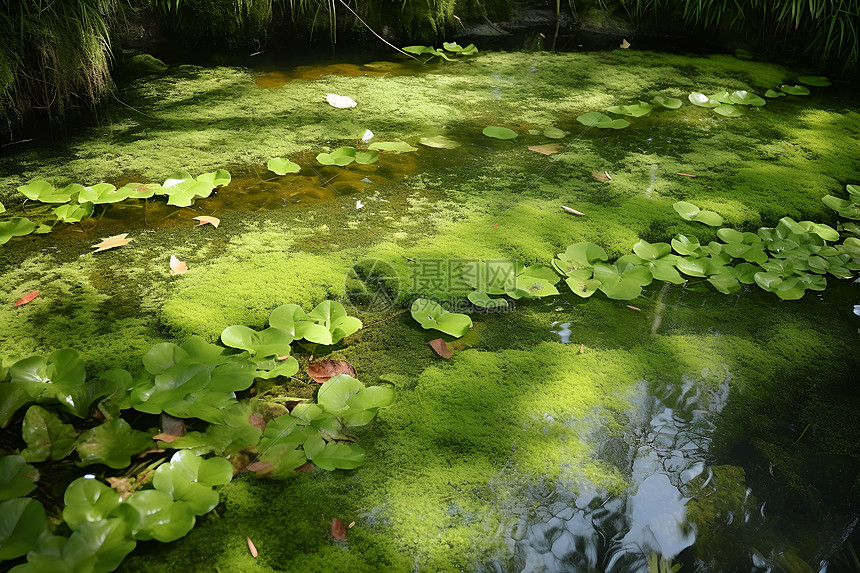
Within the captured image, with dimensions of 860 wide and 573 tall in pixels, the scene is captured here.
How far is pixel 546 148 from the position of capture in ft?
7.82

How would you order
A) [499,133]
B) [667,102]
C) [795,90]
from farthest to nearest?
[795,90] → [667,102] → [499,133]

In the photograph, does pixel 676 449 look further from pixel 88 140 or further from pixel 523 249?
pixel 88 140

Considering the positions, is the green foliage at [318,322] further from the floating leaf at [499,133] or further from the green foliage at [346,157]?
the floating leaf at [499,133]

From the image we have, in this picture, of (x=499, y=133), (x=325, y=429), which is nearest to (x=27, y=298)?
(x=325, y=429)

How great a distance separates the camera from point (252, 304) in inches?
59.6

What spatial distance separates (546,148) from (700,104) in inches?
42.4

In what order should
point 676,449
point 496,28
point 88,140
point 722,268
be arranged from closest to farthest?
1. point 676,449
2. point 722,268
3. point 88,140
4. point 496,28

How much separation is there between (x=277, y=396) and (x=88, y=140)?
5.40ft

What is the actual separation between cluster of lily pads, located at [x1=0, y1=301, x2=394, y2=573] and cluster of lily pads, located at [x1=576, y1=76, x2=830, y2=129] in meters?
1.82

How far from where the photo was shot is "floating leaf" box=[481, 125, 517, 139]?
96.1 inches

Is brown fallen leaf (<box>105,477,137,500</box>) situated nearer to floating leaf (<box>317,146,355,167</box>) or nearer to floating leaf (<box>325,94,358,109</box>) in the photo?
floating leaf (<box>317,146,355,167</box>)

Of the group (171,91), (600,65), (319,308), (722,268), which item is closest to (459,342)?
(319,308)

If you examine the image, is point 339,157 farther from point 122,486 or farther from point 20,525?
point 20,525

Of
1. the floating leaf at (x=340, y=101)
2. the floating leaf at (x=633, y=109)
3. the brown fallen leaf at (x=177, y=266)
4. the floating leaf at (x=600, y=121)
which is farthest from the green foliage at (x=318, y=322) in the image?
the floating leaf at (x=633, y=109)
